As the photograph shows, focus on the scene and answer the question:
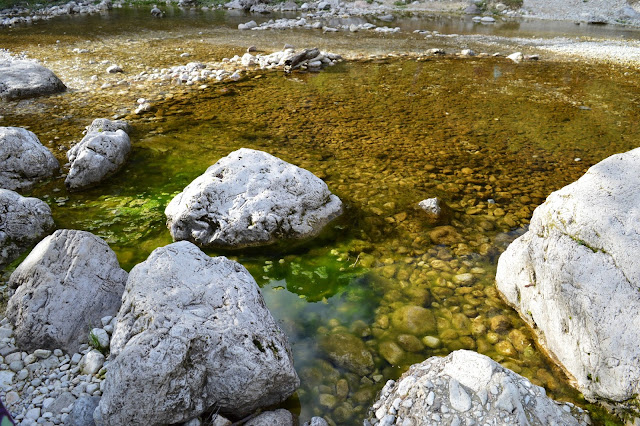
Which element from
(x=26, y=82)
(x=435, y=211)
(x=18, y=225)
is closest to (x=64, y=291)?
(x=18, y=225)

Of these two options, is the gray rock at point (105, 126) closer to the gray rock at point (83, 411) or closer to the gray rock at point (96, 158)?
the gray rock at point (96, 158)

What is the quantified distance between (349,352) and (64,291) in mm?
2740

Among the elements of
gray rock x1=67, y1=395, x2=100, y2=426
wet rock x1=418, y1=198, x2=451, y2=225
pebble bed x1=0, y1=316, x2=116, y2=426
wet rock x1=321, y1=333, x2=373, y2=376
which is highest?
wet rock x1=418, y1=198, x2=451, y2=225

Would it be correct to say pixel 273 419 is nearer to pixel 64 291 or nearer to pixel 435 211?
pixel 64 291

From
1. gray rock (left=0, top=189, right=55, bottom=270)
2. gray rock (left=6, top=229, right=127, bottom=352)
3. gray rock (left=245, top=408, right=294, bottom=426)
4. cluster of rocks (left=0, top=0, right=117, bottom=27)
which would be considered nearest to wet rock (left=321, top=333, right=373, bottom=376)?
gray rock (left=245, top=408, right=294, bottom=426)

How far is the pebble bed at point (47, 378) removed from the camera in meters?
3.27

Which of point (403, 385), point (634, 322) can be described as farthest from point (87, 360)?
point (634, 322)

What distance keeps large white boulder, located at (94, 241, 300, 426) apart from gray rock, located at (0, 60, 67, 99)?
384 inches

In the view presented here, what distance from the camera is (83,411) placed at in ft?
10.4

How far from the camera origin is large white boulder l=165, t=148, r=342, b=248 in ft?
17.4

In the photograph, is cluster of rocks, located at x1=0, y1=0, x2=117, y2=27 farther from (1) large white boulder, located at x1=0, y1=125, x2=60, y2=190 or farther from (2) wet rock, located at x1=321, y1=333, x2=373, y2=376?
(2) wet rock, located at x1=321, y1=333, x2=373, y2=376

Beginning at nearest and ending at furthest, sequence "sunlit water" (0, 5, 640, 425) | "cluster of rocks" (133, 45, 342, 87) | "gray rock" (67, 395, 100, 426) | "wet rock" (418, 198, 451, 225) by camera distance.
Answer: "gray rock" (67, 395, 100, 426) < "sunlit water" (0, 5, 640, 425) < "wet rock" (418, 198, 451, 225) < "cluster of rocks" (133, 45, 342, 87)

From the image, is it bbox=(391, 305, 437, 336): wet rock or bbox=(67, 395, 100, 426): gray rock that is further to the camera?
bbox=(391, 305, 437, 336): wet rock

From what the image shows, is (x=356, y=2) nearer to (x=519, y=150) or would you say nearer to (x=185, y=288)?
(x=519, y=150)
